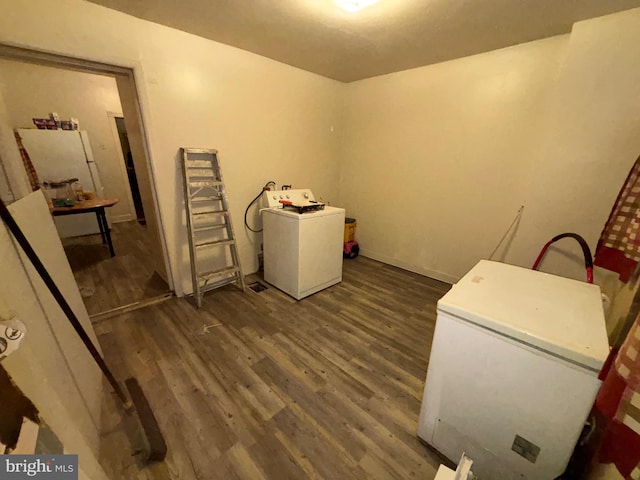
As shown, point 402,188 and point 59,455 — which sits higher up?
point 402,188

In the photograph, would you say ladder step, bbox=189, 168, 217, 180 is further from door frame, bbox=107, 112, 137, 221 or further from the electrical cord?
door frame, bbox=107, 112, 137, 221

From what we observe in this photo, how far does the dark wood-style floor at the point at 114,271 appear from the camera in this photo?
251 cm

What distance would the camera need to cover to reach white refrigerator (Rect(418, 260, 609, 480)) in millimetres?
830

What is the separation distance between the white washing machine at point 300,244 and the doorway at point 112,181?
1.07 meters

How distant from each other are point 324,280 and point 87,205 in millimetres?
3390

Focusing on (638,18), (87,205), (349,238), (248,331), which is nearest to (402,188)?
(349,238)

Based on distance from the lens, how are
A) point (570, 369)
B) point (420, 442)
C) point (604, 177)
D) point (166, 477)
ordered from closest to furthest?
point (570, 369) < point (166, 477) < point (420, 442) < point (604, 177)

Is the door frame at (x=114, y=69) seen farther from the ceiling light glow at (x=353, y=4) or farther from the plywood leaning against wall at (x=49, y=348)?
the ceiling light glow at (x=353, y=4)

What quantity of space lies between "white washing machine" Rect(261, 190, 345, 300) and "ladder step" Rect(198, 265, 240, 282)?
1.20ft

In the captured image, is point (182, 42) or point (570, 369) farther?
point (182, 42)

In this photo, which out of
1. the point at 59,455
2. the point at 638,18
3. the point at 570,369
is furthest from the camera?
the point at 638,18

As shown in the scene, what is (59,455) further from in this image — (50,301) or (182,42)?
(182,42)

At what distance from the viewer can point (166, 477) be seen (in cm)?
→ 112

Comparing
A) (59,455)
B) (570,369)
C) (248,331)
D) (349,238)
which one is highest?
(570,369)
